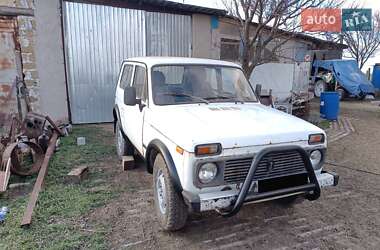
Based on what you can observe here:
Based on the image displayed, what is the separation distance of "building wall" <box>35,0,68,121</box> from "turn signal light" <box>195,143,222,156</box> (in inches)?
249

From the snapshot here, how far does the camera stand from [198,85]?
4.19 meters

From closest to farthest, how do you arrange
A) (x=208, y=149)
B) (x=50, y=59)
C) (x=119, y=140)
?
(x=208, y=149), (x=119, y=140), (x=50, y=59)

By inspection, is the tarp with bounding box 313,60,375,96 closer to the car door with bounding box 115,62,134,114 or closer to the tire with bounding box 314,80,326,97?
the tire with bounding box 314,80,326,97

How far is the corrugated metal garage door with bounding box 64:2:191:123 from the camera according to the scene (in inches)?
332

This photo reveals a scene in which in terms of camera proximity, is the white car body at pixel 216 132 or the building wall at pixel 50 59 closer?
the white car body at pixel 216 132

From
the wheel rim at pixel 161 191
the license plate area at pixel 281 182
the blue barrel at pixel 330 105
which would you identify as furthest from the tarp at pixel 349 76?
the wheel rim at pixel 161 191

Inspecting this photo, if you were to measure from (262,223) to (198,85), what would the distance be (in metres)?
1.94

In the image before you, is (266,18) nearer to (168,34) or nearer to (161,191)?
(168,34)

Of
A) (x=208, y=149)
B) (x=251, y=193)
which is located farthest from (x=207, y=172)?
(x=251, y=193)

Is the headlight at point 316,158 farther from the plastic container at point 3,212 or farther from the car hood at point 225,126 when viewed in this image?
the plastic container at point 3,212

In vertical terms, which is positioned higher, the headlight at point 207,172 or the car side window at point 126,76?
the car side window at point 126,76

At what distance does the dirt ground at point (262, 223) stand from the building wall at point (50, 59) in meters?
4.18

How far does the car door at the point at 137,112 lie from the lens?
4199mm

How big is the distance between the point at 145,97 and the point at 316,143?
219cm
